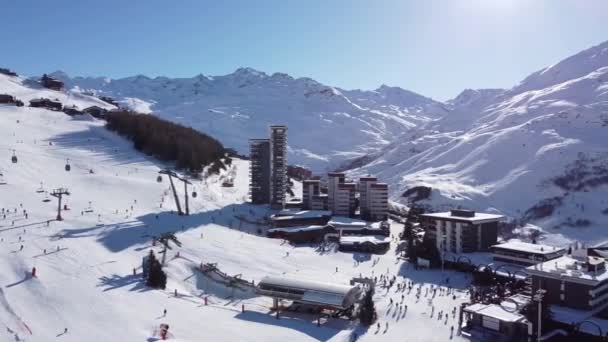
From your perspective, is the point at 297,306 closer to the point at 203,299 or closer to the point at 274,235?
the point at 203,299

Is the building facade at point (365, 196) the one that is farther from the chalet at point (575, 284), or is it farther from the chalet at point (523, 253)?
the chalet at point (575, 284)

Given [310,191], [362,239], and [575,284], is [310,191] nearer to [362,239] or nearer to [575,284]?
[362,239]

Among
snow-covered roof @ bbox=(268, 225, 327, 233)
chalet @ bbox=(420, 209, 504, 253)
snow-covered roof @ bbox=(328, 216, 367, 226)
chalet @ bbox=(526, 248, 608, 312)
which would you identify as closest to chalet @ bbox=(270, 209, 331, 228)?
snow-covered roof @ bbox=(328, 216, 367, 226)

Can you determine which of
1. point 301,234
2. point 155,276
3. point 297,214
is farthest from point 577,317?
point 297,214

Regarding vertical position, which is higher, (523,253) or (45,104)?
(45,104)

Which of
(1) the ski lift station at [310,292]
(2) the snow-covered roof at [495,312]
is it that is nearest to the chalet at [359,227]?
(1) the ski lift station at [310,292]

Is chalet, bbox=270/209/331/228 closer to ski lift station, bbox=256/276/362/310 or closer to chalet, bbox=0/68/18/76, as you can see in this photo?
ski lift station, bbox=256/276/362/310
